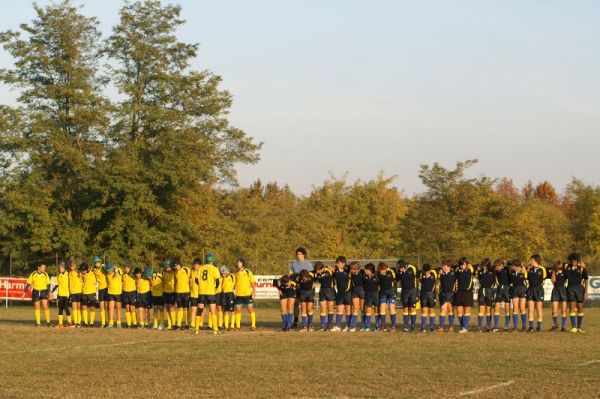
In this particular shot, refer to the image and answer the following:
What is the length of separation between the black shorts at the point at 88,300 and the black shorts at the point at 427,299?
9953mm

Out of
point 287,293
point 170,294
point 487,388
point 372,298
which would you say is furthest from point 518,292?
point 487,388

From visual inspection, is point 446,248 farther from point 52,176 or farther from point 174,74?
point 52,176

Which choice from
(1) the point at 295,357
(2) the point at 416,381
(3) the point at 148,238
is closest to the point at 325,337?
(1) the point at 295,357

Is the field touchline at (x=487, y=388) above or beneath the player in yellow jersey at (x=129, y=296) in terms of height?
beneath

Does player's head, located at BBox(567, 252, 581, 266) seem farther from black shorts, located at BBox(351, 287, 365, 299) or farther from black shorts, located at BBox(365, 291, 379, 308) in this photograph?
black shorts, located at BBox(351, 287, 365, 299)

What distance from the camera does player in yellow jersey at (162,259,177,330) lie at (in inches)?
1099

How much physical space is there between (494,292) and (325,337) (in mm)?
5519

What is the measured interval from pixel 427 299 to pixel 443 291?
0.50m

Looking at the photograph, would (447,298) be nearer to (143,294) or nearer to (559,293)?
(559,293)

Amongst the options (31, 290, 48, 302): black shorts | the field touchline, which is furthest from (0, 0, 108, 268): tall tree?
the field touchline

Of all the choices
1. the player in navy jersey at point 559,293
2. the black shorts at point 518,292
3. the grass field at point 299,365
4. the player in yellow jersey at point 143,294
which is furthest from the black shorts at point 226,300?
the player in navy jersey at point 559,293

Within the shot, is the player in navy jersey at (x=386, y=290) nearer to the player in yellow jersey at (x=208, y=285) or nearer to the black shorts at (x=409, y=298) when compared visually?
the black shorts at (x=409, y=298)

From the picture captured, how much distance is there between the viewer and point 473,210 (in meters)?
58.7

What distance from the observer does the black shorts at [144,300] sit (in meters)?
28.7
